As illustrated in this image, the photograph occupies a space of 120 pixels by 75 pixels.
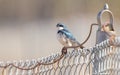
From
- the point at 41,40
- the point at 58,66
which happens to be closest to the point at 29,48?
the point at 41,40

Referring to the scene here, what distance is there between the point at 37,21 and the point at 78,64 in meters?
3.24

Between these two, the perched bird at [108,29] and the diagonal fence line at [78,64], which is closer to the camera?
the diagonal fence line at [78,64]

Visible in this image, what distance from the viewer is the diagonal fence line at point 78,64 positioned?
1477 millimetres

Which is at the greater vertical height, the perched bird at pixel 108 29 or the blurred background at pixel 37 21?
the blurred background at pixel 37 21

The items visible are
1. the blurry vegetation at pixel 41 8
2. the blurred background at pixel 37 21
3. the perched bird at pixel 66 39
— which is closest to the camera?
the perched bird at pixel 66 39

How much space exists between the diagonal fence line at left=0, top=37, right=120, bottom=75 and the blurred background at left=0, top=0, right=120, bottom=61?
2568 mm

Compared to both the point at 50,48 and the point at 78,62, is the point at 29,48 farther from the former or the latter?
the point at 78,62

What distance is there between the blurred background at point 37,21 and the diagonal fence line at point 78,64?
8.42 ft

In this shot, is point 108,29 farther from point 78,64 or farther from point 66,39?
point 66,39

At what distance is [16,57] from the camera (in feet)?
14.4

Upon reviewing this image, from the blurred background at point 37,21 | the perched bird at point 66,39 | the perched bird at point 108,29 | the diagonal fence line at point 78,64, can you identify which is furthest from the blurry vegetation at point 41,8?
the perched bird at point 108,29

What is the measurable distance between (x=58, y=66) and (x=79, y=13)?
2.89 metres

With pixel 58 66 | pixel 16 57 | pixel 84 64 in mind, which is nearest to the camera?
pixel 84 64

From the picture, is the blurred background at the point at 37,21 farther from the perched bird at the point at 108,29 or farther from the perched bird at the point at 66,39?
the perched bird at the point at 108,29
